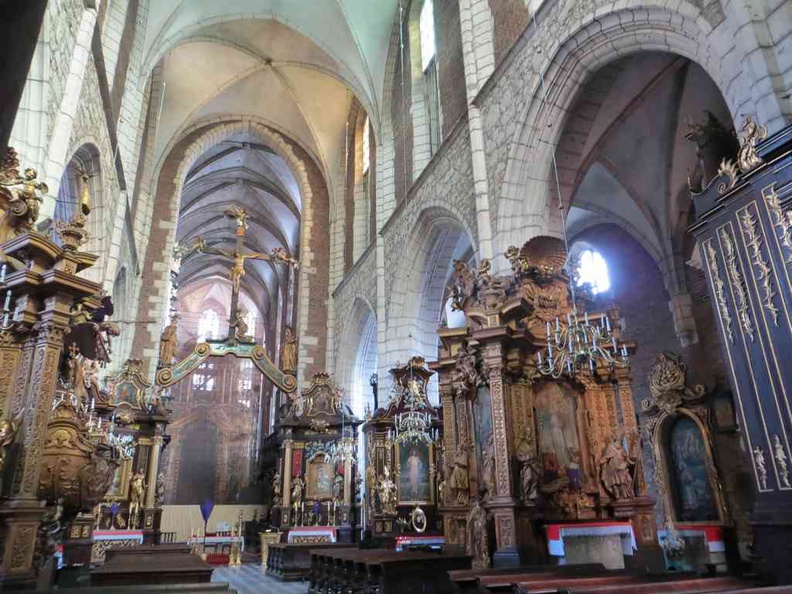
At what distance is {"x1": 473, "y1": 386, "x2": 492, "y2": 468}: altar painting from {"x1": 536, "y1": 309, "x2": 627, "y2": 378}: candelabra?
2.70 ft

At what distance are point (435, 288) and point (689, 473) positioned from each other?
623 cm

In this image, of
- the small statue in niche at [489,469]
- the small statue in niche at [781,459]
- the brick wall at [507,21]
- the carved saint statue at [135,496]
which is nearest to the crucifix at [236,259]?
the carved saint statue at [135,496]

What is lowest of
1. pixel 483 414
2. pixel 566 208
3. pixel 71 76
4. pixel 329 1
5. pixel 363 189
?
pixel 483 414

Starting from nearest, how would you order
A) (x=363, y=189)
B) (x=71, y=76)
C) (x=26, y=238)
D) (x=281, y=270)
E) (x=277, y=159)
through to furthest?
(x=26, y=238) < (x=71, y=76) < (x=363, y=189) < (x=277, y=159) < (x=281, y=270)

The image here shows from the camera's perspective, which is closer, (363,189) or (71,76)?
(71,76)

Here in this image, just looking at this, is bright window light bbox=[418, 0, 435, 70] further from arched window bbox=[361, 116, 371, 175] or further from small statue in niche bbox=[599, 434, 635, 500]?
small statue in niche bbox=[599, 434, 635, 500]

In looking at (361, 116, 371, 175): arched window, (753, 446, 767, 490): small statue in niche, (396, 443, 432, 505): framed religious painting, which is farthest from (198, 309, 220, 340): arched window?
(753, 446, 767, 490): small statue in niche

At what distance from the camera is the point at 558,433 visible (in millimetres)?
8016

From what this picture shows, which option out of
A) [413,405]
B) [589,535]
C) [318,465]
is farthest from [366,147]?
[589,535]

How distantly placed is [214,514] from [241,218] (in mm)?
14851

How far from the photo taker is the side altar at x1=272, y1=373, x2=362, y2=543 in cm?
1495

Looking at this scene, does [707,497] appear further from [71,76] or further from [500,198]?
[71,76]

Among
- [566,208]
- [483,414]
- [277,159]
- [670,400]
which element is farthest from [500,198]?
[277,159]

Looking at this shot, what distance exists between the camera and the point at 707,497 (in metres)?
10.9
